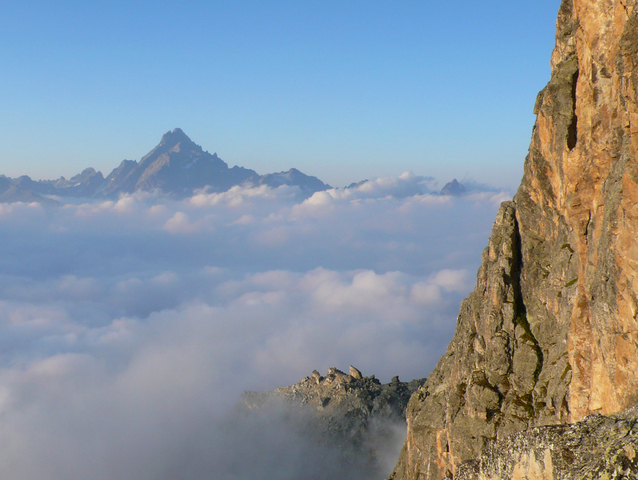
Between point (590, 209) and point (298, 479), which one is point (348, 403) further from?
point (590, 209)

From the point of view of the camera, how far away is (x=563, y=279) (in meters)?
52.4

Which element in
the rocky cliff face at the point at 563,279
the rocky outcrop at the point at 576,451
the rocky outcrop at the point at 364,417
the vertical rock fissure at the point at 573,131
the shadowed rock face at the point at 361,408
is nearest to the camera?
the rocky outcrop at the point at 576,451

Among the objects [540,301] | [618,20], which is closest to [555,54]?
[618,20]

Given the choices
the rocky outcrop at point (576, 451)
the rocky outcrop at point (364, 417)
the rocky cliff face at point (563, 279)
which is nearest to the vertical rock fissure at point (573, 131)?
the rocky cliff face at point (563, 279)

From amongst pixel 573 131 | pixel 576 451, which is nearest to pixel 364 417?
pixel 573 131

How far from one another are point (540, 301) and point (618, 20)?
35.1 meters

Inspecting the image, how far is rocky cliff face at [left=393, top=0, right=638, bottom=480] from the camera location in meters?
34.1

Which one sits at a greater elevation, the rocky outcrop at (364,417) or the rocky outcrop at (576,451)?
the rocky outcrop at (576,451)

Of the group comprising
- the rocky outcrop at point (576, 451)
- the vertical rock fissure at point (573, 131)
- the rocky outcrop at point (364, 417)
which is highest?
the vertical rock fissure at point (573, 131)

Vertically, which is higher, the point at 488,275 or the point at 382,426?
the point at 488,275

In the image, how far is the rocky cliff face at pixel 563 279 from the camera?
112ft

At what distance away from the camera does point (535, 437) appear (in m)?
26.8

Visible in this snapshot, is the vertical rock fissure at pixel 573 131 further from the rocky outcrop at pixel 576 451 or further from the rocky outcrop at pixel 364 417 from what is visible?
the rocky outcrop at pixel 364 417

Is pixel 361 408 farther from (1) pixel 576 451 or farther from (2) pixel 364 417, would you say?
(1) pixel 576 451
